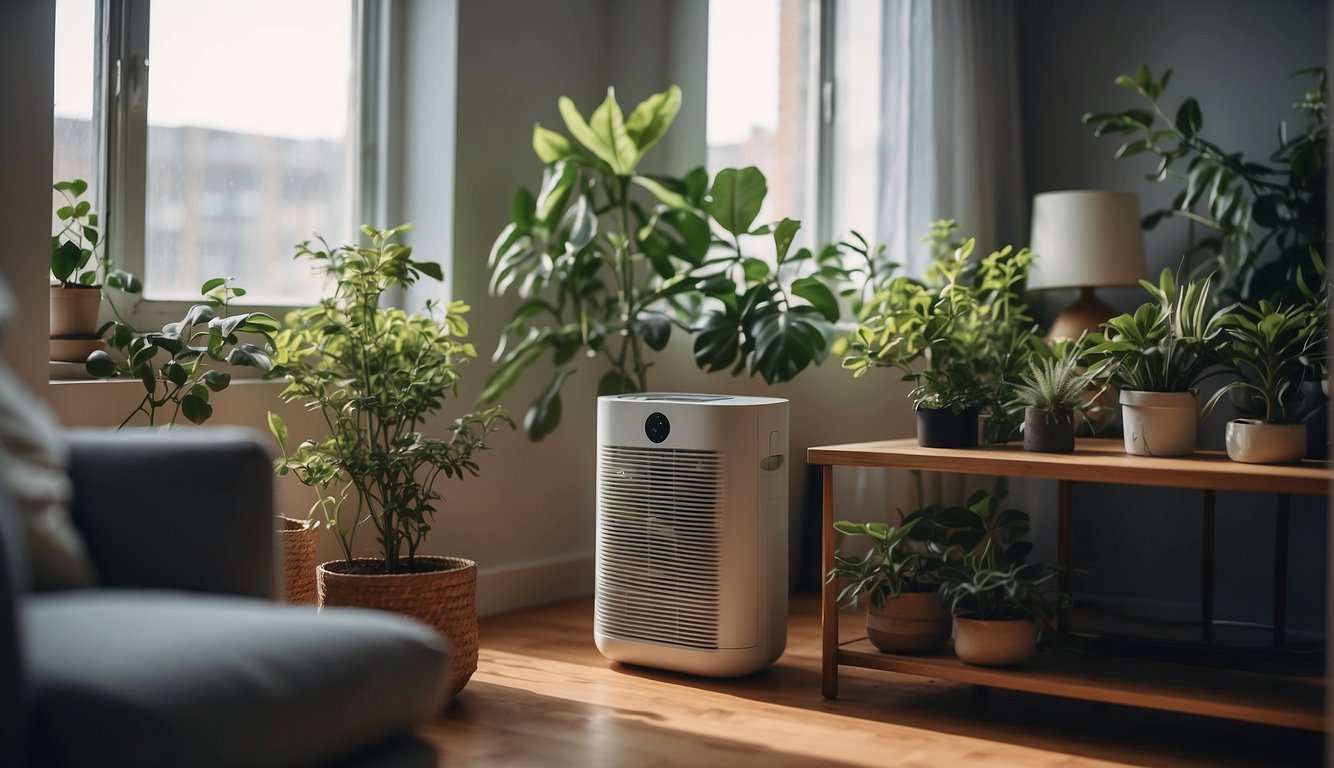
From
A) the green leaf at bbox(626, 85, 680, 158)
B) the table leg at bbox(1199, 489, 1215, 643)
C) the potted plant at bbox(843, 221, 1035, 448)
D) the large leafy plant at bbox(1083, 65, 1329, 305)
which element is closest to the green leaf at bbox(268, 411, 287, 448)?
the green leaf at bbox(626, 85, 680, 158)

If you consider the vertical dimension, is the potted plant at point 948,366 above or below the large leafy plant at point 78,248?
below

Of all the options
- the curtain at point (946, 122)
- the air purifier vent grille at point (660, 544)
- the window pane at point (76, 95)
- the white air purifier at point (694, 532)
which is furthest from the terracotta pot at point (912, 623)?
the window pane at point (76, 95)

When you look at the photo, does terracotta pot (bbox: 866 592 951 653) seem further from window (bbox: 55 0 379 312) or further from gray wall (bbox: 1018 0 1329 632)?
window (bbox: 55 0 379 312)

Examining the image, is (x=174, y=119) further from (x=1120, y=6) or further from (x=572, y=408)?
(x=1120, y=6)

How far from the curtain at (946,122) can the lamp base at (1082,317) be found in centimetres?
43

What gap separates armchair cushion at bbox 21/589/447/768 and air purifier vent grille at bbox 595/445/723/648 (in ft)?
4.55

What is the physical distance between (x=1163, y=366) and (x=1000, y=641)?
63cm

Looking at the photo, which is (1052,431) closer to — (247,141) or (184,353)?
(184,353)

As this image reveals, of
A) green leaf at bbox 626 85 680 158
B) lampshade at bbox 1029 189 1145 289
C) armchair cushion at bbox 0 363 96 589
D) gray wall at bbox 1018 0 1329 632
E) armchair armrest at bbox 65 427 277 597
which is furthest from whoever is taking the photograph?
gray wall at bbox 1018 0 1329 632

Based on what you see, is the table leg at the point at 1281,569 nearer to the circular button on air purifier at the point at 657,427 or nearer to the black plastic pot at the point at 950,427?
the black plastic pot at the point at 950,427

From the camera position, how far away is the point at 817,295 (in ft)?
11.1

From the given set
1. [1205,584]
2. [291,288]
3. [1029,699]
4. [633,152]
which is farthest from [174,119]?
[1205,584]

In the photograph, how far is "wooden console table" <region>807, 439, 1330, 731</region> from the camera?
7.16 ft

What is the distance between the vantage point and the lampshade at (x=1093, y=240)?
140 inches
